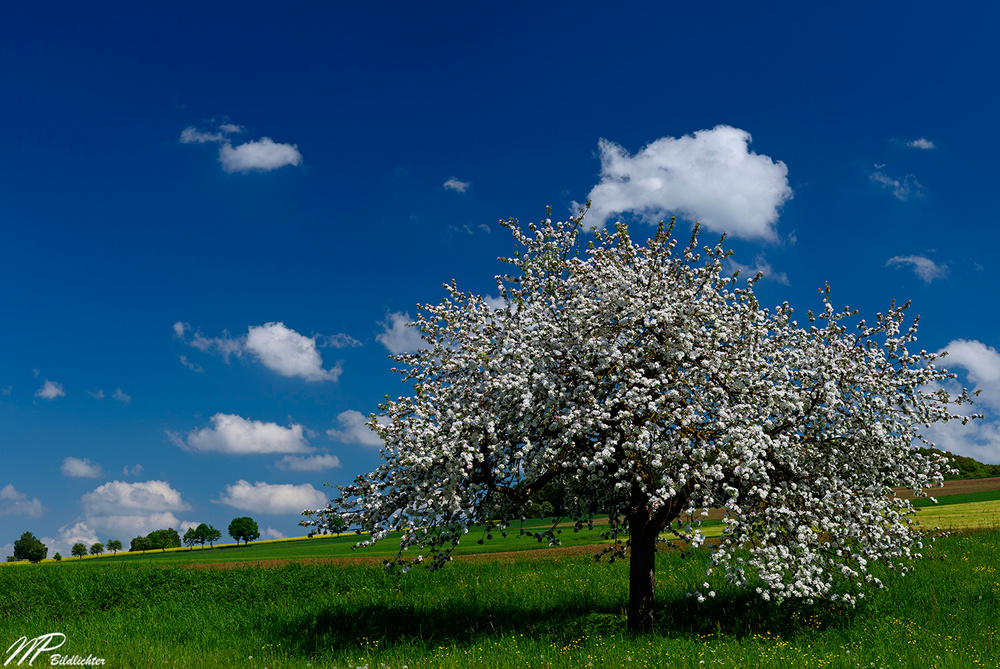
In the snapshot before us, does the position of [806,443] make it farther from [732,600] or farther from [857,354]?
[732,600]

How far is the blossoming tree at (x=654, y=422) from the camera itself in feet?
43.3

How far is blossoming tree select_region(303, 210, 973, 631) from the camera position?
520 inches

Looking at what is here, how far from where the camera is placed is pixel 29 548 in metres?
107

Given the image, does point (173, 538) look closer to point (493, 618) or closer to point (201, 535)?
point (201, 535)

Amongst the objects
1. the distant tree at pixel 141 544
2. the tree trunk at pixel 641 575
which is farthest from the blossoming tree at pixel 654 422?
the distant tree at pixel 141 544

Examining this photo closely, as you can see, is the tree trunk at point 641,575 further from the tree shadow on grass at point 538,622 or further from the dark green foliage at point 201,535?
the dark green foliage at point 201,535

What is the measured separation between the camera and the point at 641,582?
15.8m

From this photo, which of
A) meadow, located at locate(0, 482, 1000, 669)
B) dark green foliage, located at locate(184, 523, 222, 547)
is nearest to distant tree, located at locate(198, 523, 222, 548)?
dark green foliage, located at locate(184, 523, 222, 547)

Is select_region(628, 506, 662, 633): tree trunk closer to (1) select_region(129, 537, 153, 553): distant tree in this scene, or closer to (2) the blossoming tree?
(2) the blossoming tree

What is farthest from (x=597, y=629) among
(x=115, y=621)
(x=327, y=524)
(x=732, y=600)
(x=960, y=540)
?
(x=960, y=540)

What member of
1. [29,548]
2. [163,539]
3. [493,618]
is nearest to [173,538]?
[163,539]

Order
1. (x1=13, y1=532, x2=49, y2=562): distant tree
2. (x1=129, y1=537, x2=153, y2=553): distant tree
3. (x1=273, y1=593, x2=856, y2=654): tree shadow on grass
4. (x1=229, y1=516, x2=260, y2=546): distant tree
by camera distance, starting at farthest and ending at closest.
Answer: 1. (x1=229, y1=516, x2=260, y2=546): distant tree
2. (x1=129, y1=537, x2=153, y2=553): distant tree
3. (x1=13, y1=532, x2=49, y2=562): distant tree
4. (x1=273, y1=593, x2=856, y2=654): tree shadow on grass

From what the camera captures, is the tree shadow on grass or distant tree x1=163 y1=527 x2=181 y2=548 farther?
distant tree x1=163 y1=527 x2=181 y2=548

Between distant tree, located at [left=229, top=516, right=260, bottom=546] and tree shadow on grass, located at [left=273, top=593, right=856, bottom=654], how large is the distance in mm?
133047
